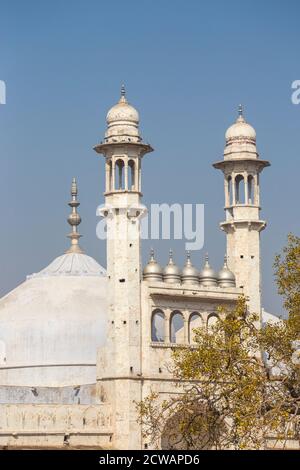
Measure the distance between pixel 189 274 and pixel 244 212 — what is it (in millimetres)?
4024

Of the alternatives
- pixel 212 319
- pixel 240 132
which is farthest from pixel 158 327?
pixel 240 132

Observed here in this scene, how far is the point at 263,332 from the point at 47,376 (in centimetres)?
2155

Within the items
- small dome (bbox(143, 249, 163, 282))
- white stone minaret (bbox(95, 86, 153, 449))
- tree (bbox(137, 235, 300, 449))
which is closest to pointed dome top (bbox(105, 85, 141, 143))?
white stone minaret (bbox(95, 86, 153, 449))

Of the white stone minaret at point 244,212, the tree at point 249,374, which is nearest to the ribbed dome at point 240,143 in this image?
the white stone minaret at point 244,212

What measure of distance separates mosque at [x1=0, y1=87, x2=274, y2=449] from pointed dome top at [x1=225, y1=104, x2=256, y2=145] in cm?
5

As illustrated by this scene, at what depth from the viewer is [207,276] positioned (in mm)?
53938

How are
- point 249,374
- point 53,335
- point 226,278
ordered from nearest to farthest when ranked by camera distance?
point 249,374 → point 226,278 → point 53,335

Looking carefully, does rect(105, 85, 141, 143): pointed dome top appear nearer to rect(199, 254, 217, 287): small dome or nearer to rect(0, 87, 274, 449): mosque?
rect(0, 87, 274, 449): mosque

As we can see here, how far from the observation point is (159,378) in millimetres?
51594

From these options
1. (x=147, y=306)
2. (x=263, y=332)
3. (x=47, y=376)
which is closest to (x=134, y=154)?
(x=147, y=306)

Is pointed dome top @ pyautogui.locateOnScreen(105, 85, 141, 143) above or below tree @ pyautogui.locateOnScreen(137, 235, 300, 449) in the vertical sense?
above

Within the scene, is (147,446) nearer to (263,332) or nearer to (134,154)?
(134,154)

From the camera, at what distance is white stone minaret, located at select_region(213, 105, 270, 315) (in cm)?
5541

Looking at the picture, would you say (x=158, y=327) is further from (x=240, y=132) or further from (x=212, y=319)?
(x=240, y=132)
